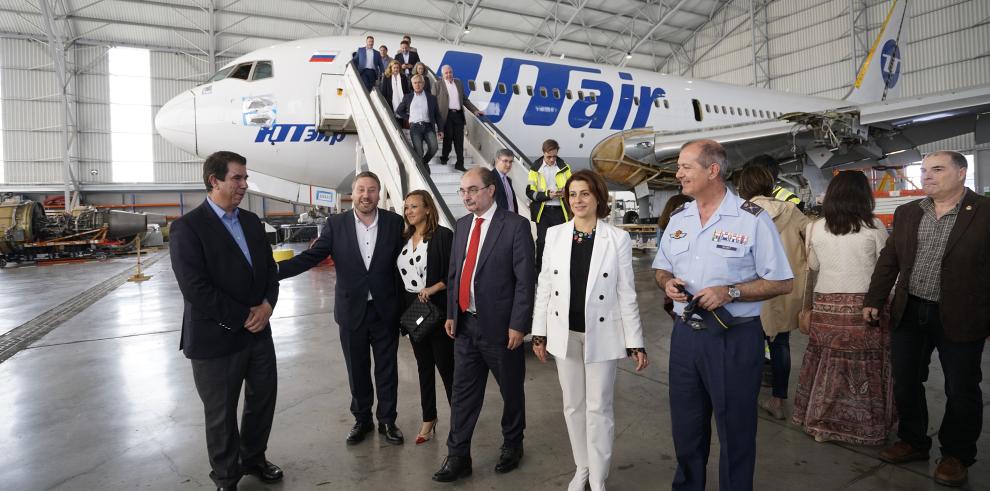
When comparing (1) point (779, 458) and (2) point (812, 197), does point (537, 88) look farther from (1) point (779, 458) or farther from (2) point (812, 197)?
(1) point (779, 458)

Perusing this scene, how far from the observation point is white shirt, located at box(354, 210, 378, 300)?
2.94m

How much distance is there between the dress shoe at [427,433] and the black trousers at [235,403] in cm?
80

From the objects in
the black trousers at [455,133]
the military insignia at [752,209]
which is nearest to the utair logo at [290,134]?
the black trousers at [455,133]

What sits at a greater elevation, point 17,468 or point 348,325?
point 348,325

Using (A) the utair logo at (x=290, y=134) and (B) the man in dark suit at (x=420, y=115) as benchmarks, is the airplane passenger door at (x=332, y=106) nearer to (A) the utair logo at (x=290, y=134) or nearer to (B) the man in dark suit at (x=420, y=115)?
(A) the utair logo at (x=290, y=134)

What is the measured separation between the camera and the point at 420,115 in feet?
21.0

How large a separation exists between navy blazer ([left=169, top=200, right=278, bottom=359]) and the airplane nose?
6.56 meters

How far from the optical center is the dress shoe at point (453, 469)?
2.48m

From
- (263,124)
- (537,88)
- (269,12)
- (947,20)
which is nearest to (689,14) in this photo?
(947,20)

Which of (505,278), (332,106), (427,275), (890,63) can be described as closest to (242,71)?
(332,106)

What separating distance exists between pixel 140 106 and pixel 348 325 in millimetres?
29532

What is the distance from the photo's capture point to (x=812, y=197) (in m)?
9.62

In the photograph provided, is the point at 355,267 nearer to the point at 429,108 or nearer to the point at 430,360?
the point at 430,360

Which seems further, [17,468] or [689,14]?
[689,14]
